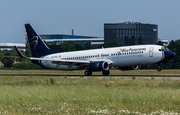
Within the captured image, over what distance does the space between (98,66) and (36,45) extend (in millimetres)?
14684

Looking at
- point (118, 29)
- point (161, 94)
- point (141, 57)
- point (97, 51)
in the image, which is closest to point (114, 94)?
point (161, 94)

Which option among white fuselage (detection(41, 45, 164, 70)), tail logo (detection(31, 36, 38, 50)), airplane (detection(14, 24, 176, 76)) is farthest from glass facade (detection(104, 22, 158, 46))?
white fuselage (detection(41, 45, 164, 70))

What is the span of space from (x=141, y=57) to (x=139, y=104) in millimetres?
26582

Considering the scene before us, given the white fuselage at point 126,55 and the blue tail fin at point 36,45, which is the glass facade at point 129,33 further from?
the white fuselage at point 126,55

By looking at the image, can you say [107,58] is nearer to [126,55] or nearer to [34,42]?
[126,55]

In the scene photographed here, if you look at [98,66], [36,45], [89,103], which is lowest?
[98,66]

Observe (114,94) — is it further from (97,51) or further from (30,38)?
(30,38)

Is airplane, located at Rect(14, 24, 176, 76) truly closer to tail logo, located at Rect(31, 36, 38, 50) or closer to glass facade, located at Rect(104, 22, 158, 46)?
tail logo, located at Rect(31, 36, 38, 50)

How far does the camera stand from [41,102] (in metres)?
16.3

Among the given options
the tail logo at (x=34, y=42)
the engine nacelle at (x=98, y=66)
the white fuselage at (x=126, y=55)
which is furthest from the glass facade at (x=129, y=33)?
the engine nacelle at (x=98, y=66)

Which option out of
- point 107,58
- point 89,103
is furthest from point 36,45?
point 89,103

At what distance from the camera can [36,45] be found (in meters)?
52.8

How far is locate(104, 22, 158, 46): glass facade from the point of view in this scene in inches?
7613

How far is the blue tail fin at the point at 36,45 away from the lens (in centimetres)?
5242
